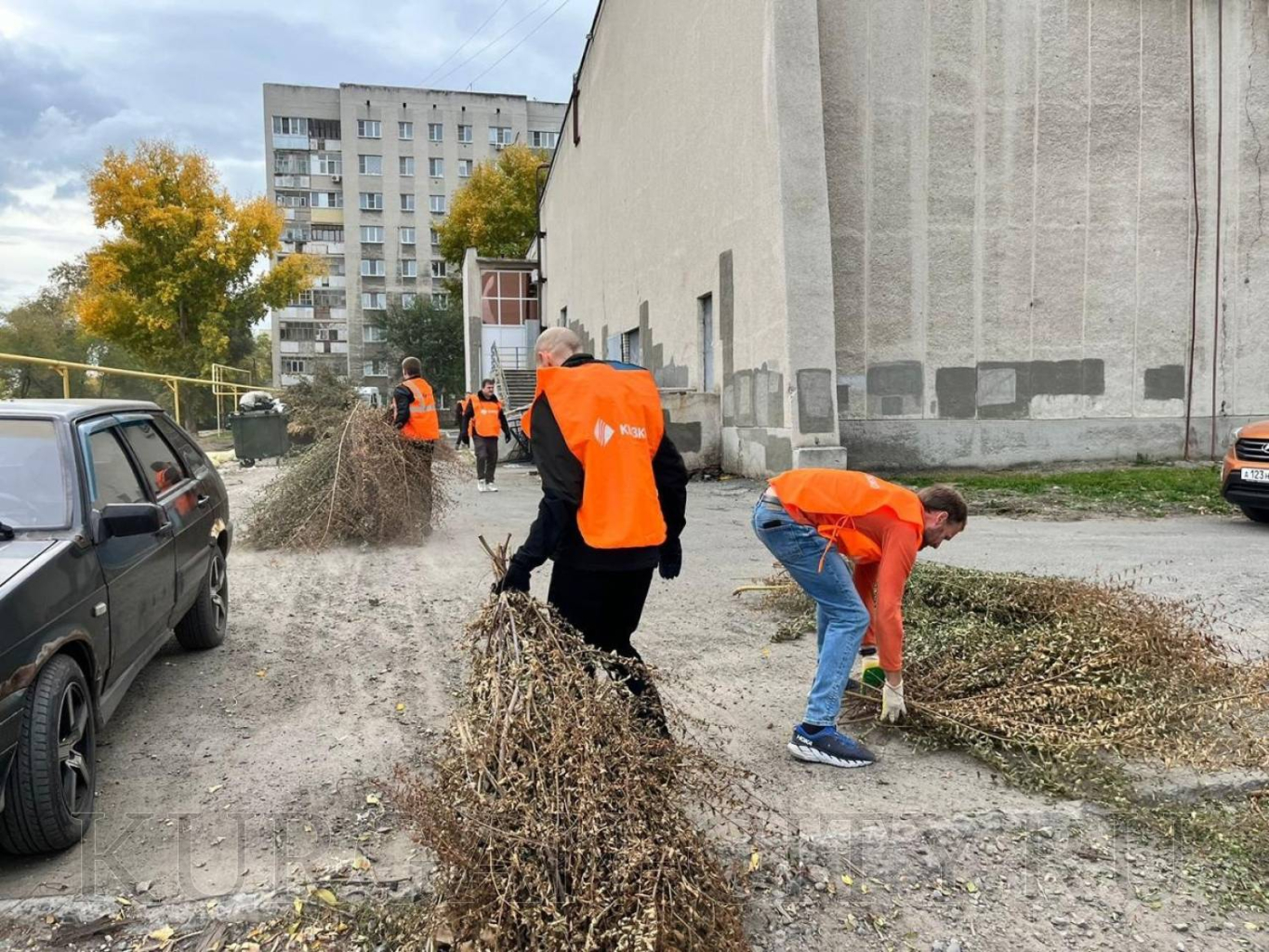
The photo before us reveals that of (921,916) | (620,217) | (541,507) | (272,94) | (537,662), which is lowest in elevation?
(921,916)

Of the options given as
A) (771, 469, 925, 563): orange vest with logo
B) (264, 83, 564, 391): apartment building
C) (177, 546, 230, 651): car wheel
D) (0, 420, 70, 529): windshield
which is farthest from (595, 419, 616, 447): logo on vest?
(264, 83, 564, 391): apartment building

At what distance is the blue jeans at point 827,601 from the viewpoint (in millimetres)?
3703

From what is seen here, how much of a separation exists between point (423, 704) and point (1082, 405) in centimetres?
1329

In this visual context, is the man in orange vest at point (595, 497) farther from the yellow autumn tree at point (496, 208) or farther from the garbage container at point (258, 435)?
the yellow autumn tree at point (496, 208)

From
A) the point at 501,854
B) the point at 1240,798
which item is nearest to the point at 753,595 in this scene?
the point at 1240,798

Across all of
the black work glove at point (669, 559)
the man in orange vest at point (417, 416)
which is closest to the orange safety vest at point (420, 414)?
the man in orange vest at point (417, 416)

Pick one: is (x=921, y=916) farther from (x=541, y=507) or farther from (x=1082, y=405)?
(x=1082, y=405)

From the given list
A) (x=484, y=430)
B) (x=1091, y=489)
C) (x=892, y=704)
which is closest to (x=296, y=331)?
(x=484, y=430)

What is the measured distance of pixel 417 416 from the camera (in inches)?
362

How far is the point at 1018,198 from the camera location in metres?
14.3

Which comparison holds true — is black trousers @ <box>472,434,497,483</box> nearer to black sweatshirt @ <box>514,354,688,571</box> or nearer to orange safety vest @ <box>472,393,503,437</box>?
orange safety vest @ <box>472,393,503,437</box>

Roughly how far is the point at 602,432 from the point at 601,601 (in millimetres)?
631

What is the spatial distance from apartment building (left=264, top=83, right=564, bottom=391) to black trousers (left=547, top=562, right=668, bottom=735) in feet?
206

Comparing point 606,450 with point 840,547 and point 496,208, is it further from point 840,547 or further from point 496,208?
point 496,208
